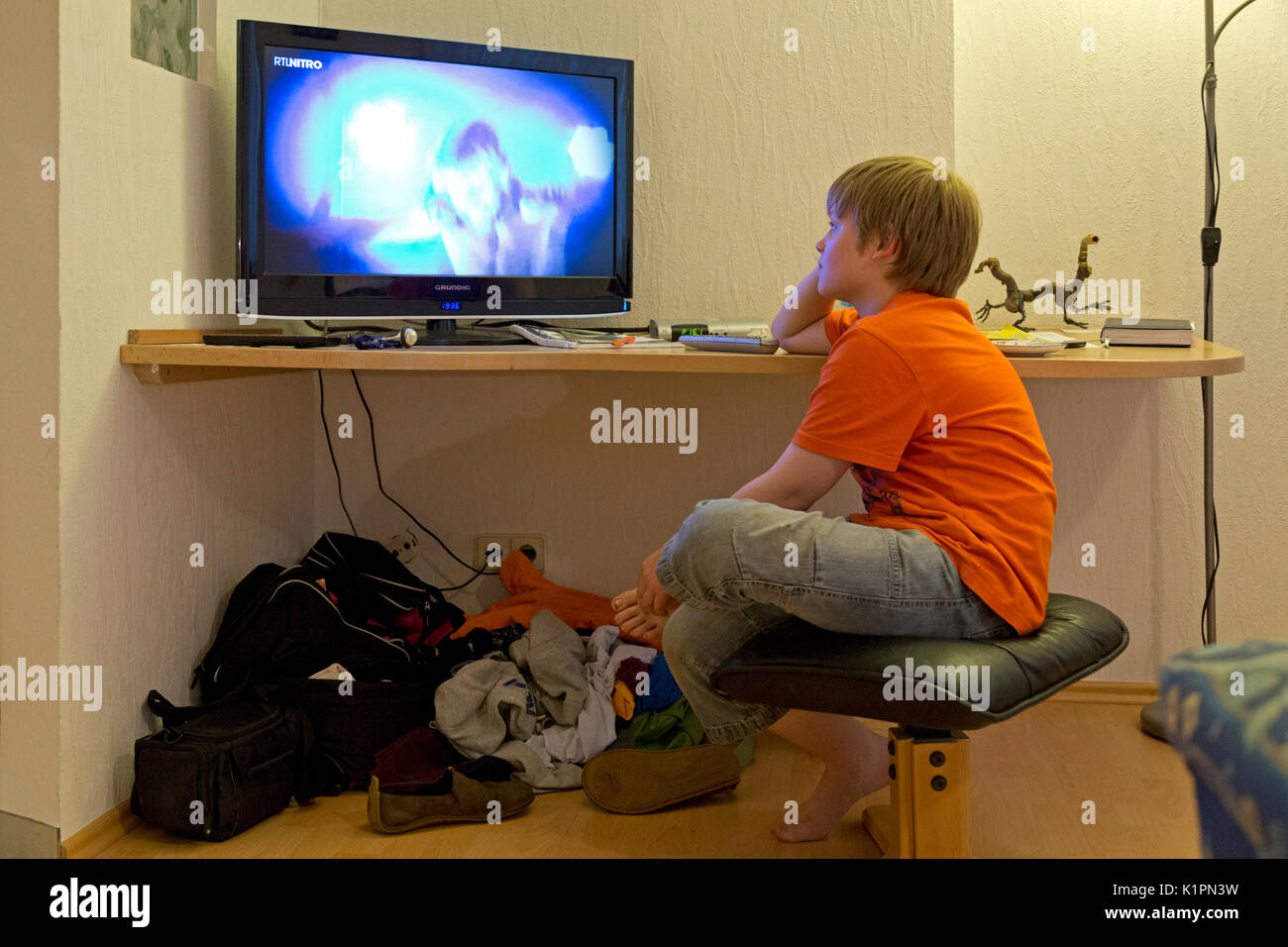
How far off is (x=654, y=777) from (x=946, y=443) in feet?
2.66

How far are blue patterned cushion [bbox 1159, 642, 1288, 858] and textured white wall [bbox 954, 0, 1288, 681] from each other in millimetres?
1783

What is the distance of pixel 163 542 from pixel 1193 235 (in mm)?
2065

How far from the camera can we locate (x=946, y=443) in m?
1.48

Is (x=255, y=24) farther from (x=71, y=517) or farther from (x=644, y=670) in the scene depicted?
(x=644, y=670)

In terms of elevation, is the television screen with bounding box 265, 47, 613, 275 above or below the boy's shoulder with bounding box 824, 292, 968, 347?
above

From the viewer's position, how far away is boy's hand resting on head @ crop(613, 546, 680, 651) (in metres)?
1.51

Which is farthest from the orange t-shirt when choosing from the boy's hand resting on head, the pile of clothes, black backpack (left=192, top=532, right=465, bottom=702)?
black backpack (left=192, top=532, right=465, bottom=702)

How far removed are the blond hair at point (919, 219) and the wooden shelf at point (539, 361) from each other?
25cm

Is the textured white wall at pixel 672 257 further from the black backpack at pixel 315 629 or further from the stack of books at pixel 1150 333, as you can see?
the stack of books at pixel 1150 333

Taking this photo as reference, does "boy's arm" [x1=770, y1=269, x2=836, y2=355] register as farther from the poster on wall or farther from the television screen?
the poster on wall

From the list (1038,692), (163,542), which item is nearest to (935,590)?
(1038,692)

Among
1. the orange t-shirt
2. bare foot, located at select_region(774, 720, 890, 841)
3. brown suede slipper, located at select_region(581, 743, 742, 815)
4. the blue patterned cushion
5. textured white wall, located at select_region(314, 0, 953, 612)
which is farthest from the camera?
textured white wall, located at select_region(314, 0, 953, 612)

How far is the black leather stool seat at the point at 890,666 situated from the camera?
132cm
